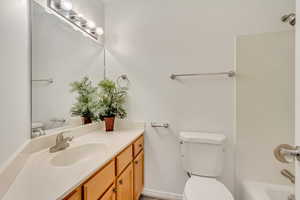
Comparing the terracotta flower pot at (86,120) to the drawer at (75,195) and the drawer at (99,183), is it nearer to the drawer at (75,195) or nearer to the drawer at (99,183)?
the drawer at (99,183)

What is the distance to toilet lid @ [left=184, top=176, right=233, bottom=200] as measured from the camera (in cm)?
113

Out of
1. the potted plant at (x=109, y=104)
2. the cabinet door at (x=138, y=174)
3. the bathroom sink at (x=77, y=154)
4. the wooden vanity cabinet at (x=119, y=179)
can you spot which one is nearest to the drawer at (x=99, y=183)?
the wooden vanity cabinet at (x=119, y=179)

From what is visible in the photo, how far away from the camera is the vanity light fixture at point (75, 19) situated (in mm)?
1303

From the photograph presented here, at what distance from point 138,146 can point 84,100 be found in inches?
30.1

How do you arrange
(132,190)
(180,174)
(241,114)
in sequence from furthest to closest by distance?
(180,174), (241,114), (132,190)

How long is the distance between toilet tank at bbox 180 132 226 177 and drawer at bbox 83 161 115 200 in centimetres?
79

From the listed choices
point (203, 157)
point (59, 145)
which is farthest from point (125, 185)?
point (203, 157)

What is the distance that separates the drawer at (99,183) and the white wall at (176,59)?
84cm

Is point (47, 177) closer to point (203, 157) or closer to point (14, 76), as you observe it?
point (14, 76)

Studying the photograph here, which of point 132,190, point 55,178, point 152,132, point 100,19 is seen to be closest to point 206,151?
point 152,132

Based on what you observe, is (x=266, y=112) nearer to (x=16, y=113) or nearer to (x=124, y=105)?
(x=124, y=105)

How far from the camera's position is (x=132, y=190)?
1435 mm

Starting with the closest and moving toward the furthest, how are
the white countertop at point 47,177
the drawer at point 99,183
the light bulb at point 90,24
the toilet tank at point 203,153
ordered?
the white countertop at point 47,177
the drawer at point 99,183
the toilet tank at point 203,153
the light bulb at point 90,24

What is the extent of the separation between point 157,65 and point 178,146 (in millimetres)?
985
